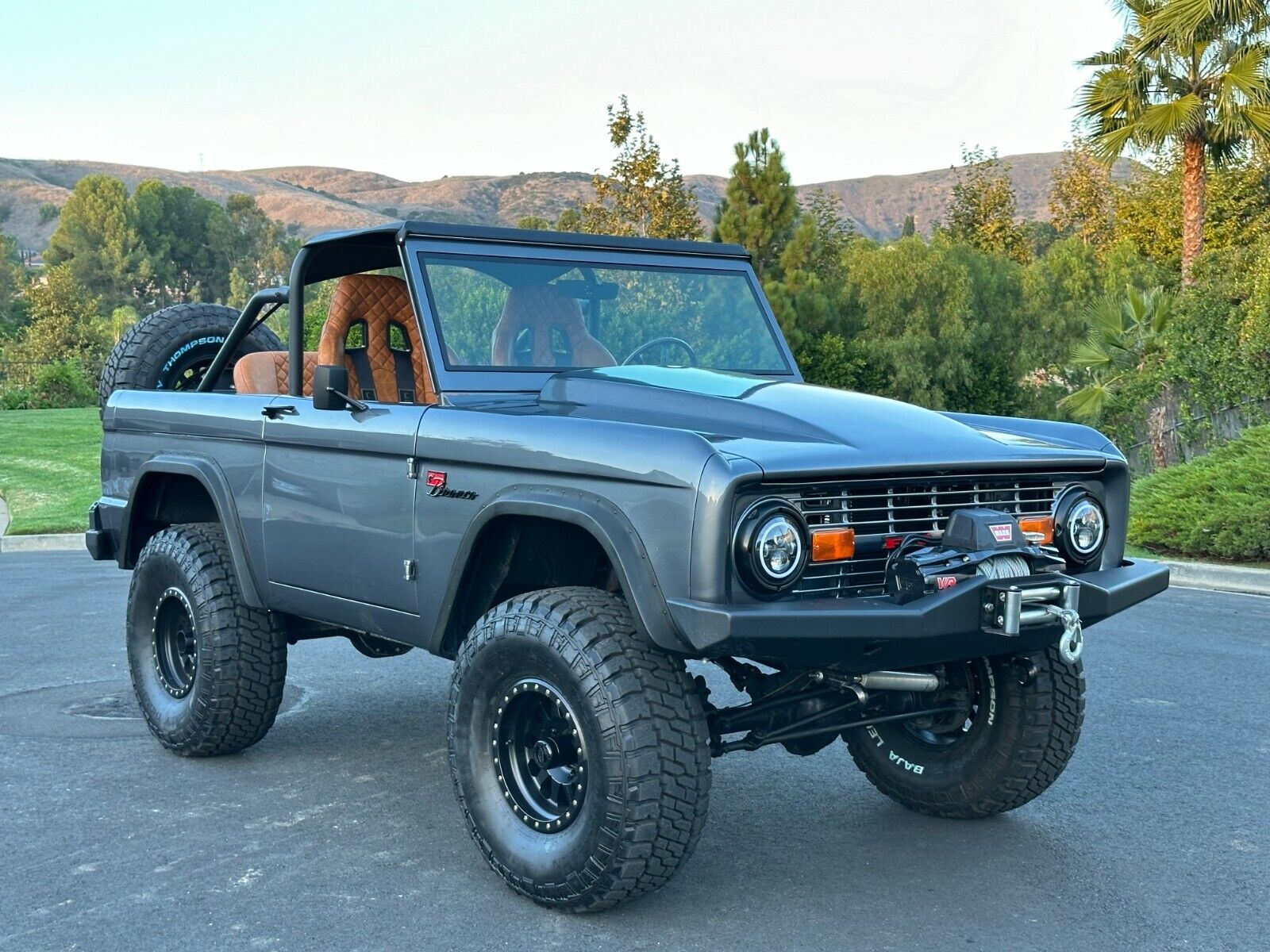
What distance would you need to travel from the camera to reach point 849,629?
364 centimetres

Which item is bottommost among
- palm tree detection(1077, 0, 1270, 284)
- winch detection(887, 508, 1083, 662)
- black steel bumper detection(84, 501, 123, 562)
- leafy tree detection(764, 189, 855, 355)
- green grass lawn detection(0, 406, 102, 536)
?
green grass lawn detection(0, 406, 102, 536)

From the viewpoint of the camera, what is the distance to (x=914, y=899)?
418cm

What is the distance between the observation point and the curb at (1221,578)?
11.1 m

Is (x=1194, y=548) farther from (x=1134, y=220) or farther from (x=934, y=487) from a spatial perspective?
(x=1134, y=220)

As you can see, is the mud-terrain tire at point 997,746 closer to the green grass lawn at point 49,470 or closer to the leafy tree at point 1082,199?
the green grass lawn at point 49,470

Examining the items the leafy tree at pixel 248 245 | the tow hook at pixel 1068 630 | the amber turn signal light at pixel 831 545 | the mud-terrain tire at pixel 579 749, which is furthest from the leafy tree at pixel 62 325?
the leafy tree at pixel 248 245

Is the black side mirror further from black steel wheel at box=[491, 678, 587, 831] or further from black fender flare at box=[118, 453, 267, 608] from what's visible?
black steel wheel at box=[491, 678, 587, 831]

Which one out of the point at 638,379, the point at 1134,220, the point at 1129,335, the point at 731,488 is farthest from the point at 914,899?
the point at 1134,220

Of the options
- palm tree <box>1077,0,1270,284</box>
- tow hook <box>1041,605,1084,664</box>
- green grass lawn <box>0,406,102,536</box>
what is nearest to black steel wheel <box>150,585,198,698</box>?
tow hook <box>1041,605,1084,664</box>

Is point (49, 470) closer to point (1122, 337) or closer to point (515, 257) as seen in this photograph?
point (515, 257)

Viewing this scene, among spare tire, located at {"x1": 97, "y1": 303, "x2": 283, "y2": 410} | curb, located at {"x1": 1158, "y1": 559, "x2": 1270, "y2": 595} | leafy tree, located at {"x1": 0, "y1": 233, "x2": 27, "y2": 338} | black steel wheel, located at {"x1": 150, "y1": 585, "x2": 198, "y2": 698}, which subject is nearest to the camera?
black steel wheel, located at {"x1": 150, "y1": 585, "x2": 198, "y2": 698}

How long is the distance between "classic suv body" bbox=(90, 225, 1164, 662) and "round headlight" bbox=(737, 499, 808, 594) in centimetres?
4

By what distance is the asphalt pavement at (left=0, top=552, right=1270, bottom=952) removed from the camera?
393 centimetres

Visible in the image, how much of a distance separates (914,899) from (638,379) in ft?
Result: 6.23
